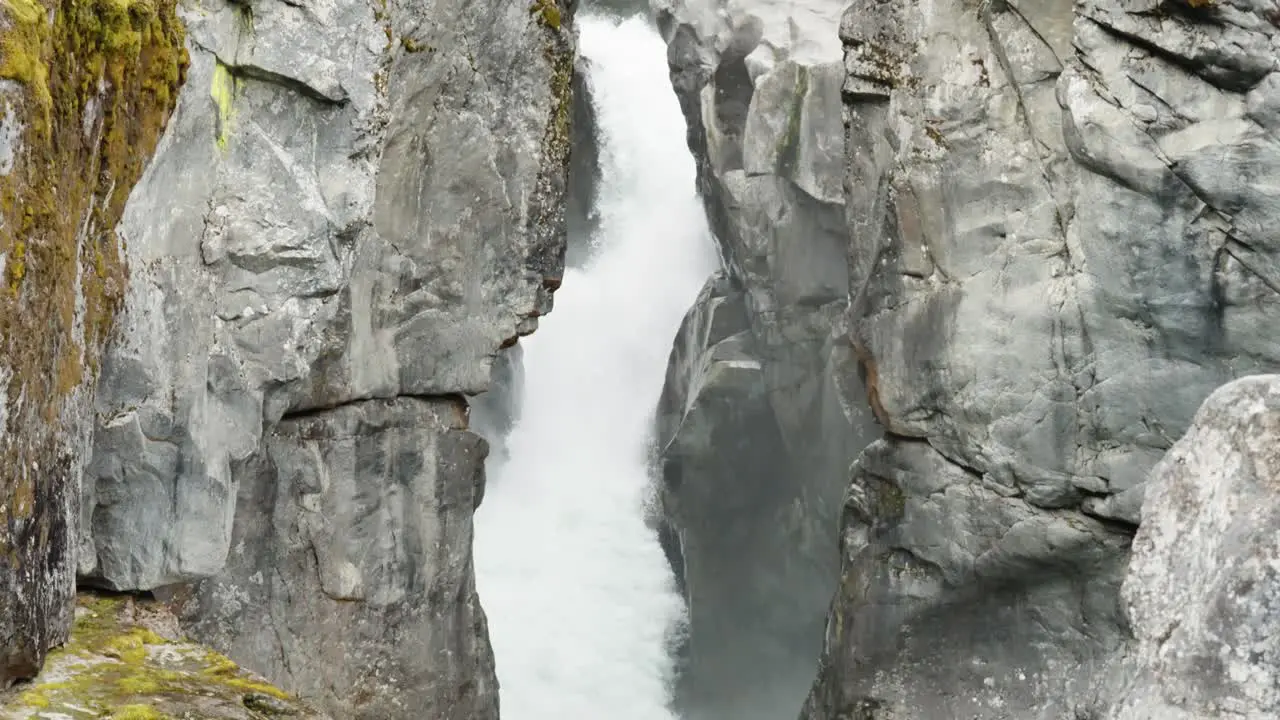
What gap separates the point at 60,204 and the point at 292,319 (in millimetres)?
5751

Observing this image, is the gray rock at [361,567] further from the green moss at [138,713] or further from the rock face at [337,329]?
the green moss at [138,713]

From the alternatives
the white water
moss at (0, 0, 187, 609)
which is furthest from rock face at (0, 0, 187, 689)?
the white water

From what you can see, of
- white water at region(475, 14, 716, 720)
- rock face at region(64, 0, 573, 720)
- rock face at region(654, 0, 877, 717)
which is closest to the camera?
rock face at region(64, 0, 573, 720)

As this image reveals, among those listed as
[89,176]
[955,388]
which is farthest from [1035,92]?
[89,176]

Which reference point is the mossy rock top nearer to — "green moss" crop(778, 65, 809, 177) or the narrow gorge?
the narrow gorge

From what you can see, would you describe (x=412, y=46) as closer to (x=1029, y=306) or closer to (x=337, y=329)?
(x=337, y=329)

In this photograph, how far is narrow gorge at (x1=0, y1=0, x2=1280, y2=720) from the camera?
4875 mm

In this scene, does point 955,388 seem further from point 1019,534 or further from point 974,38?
point 974,38

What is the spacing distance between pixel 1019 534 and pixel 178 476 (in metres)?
8.43

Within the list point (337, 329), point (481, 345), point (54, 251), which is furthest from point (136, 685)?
point (481, 345)

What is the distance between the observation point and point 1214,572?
4371 mm

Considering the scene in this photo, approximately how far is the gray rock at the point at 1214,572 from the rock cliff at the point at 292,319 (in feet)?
13.5

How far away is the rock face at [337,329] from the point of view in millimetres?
8562

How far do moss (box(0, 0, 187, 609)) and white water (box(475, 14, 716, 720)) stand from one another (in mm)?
16058
